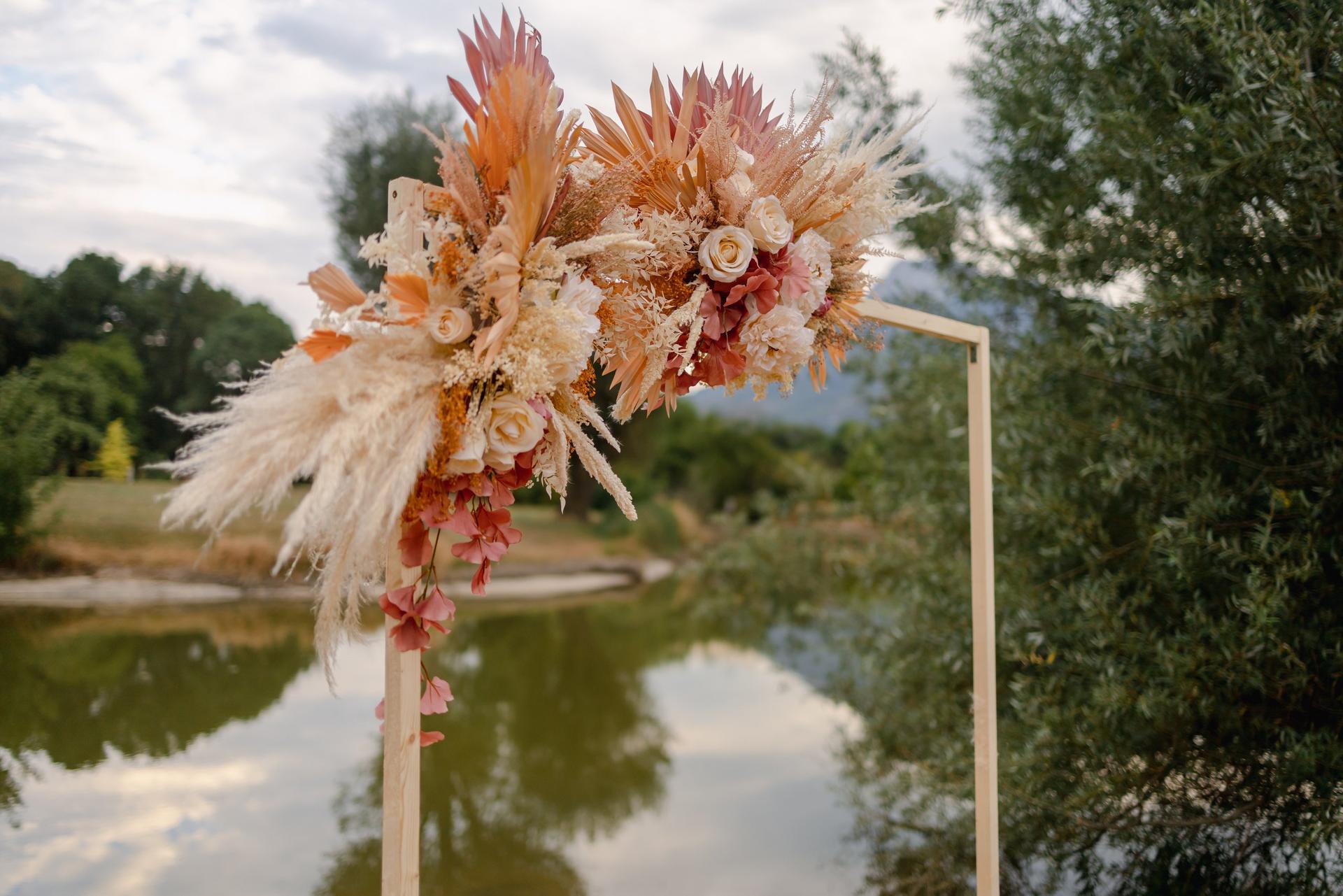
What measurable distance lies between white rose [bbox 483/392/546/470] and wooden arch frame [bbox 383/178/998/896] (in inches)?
8.3

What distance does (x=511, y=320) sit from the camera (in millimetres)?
1062

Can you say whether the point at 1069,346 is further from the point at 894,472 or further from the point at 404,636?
the point at 404,636

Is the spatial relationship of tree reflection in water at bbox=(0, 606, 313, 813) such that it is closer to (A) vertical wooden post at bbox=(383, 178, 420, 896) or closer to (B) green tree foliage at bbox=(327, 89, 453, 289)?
(B) green tree foliage at bbox=(327, 89, 453, 289)

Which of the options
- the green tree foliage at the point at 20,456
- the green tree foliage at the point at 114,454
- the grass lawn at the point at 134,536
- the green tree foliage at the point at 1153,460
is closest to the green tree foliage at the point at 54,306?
the green tree foliage at the point at 20,456

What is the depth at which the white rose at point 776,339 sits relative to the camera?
56.3 inches

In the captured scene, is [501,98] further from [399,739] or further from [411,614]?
[399,739]

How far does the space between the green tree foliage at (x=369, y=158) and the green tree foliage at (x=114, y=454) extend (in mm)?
2404

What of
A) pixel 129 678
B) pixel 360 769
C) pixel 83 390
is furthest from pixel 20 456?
pixel 360 769

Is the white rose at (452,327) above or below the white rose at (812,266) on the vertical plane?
below

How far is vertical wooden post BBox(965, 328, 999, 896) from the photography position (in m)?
1.89

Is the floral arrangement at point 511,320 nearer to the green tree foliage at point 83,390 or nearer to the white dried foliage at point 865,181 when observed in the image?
the white dried foliage at point 865,181

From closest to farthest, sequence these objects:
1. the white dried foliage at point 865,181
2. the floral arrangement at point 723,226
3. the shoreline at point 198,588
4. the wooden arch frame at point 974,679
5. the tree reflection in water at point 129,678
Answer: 1. the wooden arch frame at point 974,679
2. the floral arrangement at point 723,226
3. the white dried foliage at point 865,181
4. the tree reflection in water at point 129,678
5. the shoreline at point 198,588

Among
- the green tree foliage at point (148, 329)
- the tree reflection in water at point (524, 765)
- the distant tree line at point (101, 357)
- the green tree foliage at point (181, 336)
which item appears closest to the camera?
the tree reflection in water at point (524, 765)

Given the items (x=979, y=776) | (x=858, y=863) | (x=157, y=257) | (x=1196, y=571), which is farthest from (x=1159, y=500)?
(x=157, y=257)
